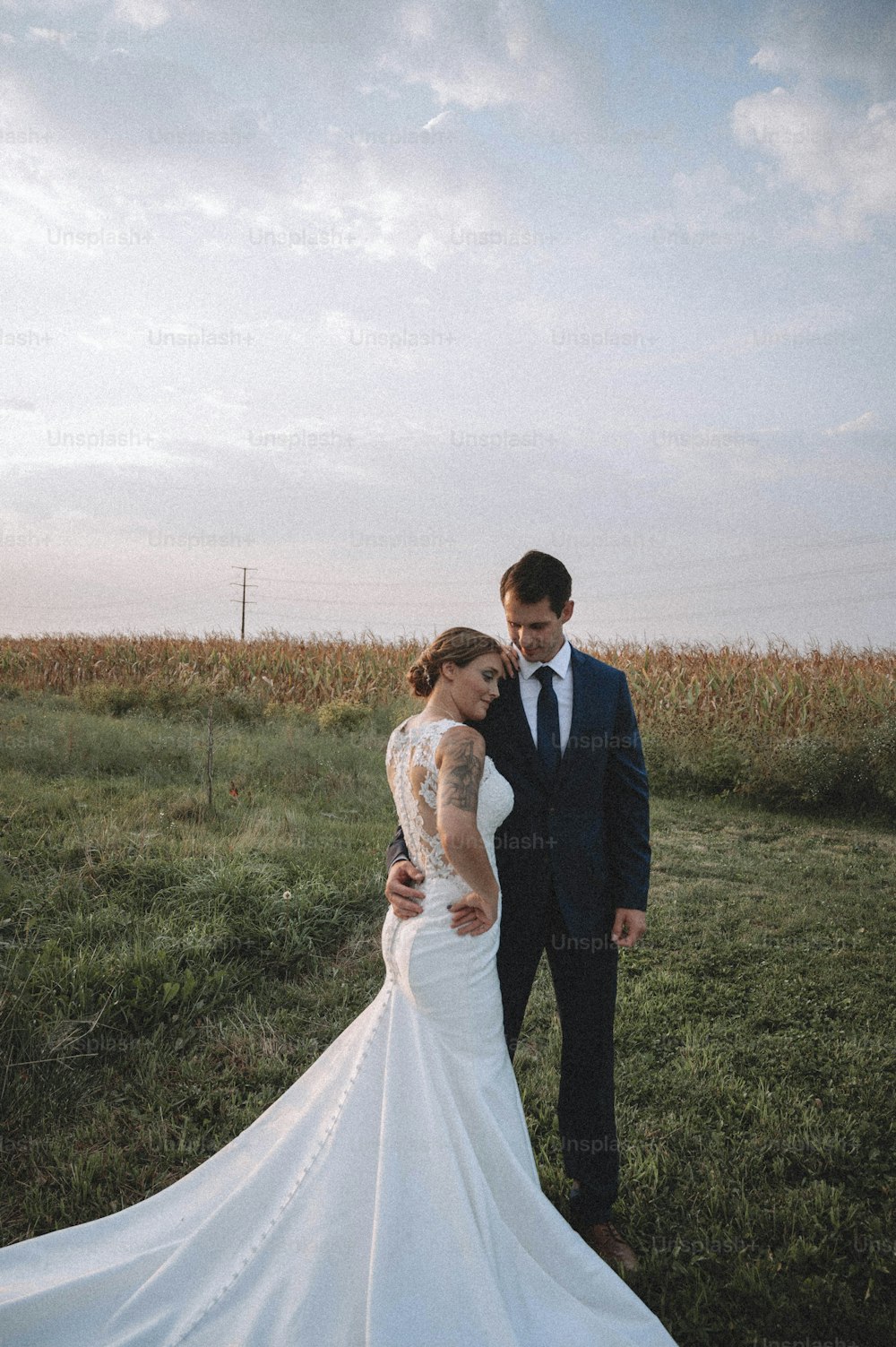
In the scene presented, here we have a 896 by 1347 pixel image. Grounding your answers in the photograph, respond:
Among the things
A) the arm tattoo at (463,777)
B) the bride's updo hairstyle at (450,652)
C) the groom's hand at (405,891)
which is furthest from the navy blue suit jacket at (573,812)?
the arm tattoo at (463,777)

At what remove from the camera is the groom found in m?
3.04

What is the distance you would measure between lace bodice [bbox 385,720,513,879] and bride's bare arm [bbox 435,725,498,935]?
0.05 meters

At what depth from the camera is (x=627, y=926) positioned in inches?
124

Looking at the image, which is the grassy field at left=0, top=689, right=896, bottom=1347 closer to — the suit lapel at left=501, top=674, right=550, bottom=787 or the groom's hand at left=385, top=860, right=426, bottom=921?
the groom's hand at left=385, top=860, right=426, bottom=921

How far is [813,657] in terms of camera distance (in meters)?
18.6

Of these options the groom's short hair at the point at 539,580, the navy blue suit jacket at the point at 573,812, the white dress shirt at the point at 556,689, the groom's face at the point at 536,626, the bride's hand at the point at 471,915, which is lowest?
the bride's hand at the point at 471,915

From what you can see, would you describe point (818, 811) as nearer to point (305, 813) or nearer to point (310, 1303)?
point (305, 813)

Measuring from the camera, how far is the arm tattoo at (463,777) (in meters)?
2.60

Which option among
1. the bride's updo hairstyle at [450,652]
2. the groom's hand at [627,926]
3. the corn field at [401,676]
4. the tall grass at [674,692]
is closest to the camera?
the bride's updo hairstyle at [450,652]

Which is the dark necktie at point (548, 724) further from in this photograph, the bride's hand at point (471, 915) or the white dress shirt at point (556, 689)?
the bride's hand at point (471, 915)

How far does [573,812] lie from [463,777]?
0.64 meters

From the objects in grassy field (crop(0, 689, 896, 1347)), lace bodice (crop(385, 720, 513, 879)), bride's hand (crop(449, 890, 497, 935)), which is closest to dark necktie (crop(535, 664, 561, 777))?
lace bodice (crop(385, 720, 513, 879))

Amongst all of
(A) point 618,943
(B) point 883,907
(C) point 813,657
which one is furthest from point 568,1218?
(C) point 813,657

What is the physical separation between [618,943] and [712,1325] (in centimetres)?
127
